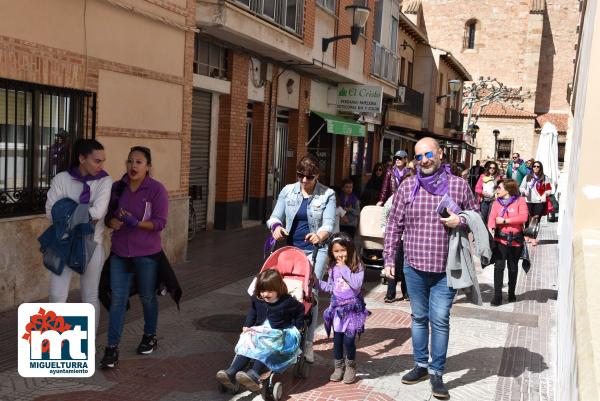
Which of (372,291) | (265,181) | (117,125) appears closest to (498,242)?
(372,291)

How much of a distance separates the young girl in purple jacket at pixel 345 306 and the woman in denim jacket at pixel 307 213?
25 cm

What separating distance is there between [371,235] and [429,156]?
425 cm

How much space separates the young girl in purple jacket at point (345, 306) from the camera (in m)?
5.36

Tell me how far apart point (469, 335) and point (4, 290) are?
4999mm

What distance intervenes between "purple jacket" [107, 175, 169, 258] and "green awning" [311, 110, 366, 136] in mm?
12710

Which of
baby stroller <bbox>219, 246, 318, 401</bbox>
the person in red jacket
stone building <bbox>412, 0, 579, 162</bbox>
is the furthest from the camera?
stone building <bbox>412, 0, 579, 162</bbox>

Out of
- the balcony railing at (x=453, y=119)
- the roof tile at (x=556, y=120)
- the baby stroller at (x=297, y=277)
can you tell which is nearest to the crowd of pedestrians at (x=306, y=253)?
the baby stroller at (x=297, y=277)

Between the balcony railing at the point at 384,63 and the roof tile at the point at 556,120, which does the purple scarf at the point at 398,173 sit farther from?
the roof tile at the point at 556,120

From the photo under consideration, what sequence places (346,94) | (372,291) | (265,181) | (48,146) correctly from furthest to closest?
(346,94)
(265,181)
(372,291)
(48,146)

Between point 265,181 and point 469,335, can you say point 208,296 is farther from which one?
point 265,181

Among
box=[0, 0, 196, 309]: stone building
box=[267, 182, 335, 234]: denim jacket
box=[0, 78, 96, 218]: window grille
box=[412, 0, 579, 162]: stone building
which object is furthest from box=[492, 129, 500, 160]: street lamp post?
box=[267, 182, 335, 234]: denim jacket

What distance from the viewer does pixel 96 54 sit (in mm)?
8156

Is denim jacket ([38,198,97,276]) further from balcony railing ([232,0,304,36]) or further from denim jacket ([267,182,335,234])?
balcony railing ([232,0,304,36])

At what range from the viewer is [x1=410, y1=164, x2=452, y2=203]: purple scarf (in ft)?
16.8
